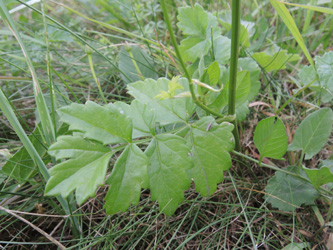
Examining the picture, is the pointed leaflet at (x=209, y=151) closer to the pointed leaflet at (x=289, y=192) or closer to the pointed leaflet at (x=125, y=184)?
the pointed leaflet at (x=125, y=184)

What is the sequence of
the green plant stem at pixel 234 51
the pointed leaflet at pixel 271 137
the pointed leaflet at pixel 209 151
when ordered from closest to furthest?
the green plant stem at pixel 234 51
the pointed leaflet at pixel 209 151
the pointed leaflet at pixel 271 137

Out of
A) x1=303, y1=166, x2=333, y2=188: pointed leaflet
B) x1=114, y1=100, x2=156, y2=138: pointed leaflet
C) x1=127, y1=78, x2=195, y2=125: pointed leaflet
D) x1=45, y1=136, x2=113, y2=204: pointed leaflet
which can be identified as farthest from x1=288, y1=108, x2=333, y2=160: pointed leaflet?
x1=45, y1=136, x2=113, y2=204: pointed leaflet

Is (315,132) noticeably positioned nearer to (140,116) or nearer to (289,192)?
(289,192)

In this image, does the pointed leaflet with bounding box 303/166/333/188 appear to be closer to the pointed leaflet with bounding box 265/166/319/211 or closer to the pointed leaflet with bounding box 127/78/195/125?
the pointed leaflet with bounding box 265/166/319/211

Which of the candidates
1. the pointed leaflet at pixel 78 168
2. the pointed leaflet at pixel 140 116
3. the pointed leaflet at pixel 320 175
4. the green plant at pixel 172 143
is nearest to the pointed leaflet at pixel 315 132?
the green plant at pixel 172 143

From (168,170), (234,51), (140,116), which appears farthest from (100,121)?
(234,51)

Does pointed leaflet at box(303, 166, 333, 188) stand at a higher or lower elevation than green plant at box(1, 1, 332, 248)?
lower
